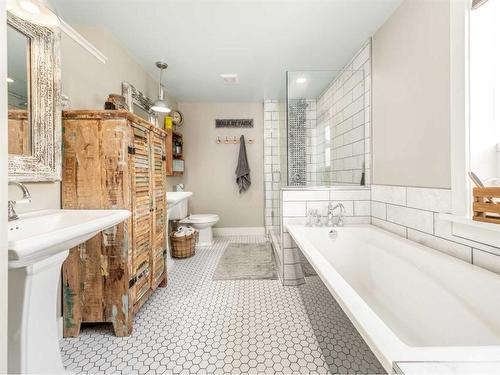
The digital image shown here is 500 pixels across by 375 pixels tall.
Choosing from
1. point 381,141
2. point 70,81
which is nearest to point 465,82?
point 381,141

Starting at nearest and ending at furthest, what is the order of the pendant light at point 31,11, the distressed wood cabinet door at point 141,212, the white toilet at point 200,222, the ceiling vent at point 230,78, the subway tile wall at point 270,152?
1. the pendant light at point 31,11
2. the distressed wood cabinet door at point 141,212
3. the ceiling vent at point 230,78
4. the white toilet at point 200,222
5. the subway tile wall at point 270,152

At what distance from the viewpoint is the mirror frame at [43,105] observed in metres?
1.20

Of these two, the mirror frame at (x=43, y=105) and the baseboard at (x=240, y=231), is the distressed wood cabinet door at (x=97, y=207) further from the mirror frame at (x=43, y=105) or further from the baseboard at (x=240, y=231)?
the baseboard at (x=240, y=231)

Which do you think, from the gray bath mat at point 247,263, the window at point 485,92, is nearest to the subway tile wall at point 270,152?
the gray bath mat at point 247,263

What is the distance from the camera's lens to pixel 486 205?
101 centimetres

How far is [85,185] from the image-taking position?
4.61ft

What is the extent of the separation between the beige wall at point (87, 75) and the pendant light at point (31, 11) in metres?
0.44

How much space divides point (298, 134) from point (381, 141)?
1.03 m

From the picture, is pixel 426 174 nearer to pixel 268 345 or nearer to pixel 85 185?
pixel 268 345

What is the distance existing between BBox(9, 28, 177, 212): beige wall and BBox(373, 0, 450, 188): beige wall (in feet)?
7.45

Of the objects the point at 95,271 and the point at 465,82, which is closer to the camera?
the point at 465,82

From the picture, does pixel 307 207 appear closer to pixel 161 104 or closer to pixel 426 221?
pixel 426 221

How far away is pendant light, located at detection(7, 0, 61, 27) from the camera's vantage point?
1082 mm

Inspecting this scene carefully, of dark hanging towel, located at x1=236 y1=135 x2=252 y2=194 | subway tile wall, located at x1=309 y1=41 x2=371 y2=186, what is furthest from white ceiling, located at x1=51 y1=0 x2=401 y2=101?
dark hanging towel, located at x1=236 y1=135 x2=252 y2=194
